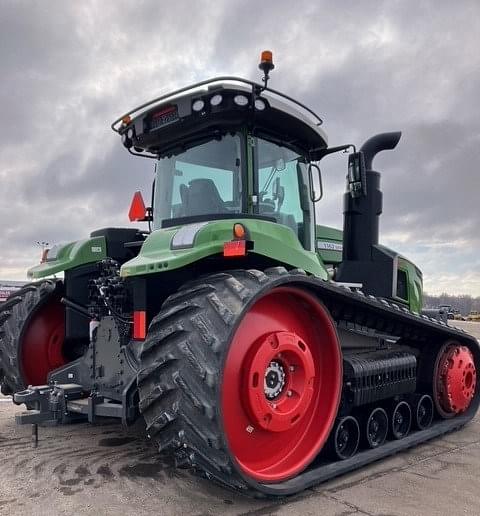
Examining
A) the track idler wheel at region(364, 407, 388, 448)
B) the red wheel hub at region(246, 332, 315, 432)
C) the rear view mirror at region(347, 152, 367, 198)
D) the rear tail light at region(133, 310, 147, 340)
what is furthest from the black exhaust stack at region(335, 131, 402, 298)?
the rear tail light at region(133, 310, 147, 340)

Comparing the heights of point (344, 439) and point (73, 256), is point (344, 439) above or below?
below

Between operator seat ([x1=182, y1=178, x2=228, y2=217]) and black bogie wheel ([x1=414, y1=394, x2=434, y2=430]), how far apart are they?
125 inches

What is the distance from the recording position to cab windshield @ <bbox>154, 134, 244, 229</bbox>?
474cm

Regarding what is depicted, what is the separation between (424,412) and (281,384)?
107 inches

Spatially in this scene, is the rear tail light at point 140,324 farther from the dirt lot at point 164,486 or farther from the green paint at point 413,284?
the green paint at point 413,284

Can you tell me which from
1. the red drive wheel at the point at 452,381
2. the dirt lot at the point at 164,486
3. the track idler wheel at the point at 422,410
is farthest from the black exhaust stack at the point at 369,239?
the dirt lot at the point at 164,486

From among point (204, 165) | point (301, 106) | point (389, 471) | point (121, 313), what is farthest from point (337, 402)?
→ point (301, 106)

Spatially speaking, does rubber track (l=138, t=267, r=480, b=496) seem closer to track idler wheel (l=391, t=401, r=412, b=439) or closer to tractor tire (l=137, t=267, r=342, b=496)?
tractor tire (l=137, t=267, r=342, b=496)

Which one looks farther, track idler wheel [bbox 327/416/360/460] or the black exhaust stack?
the black exhaust stack

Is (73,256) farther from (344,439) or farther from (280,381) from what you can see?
(344,439)

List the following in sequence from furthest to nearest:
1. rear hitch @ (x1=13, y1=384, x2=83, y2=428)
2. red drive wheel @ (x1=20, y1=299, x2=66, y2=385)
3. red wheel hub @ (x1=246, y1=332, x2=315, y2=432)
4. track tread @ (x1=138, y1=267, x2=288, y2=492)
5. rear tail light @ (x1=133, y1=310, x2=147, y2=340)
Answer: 1. red drive wheel @ (x1=20, y1=299, x2=66, y2=385)
2. rear hitch @ (x1=13, y1=384, x2=83, y2=428)
3. rear tail light @ (x1=133, y1=310, x2=147, y2=340)
4. red wheel hub @ (x1=246, y1=332, x2=315, y2=432)
5. track tread @ (x1=138, y1=267, x2=288, y2=492)

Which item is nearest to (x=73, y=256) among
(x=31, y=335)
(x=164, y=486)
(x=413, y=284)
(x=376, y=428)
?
(x=31, y=335)

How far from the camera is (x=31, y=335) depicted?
6023mm

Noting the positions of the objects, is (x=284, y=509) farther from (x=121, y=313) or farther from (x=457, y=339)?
(x=457, y=339)
